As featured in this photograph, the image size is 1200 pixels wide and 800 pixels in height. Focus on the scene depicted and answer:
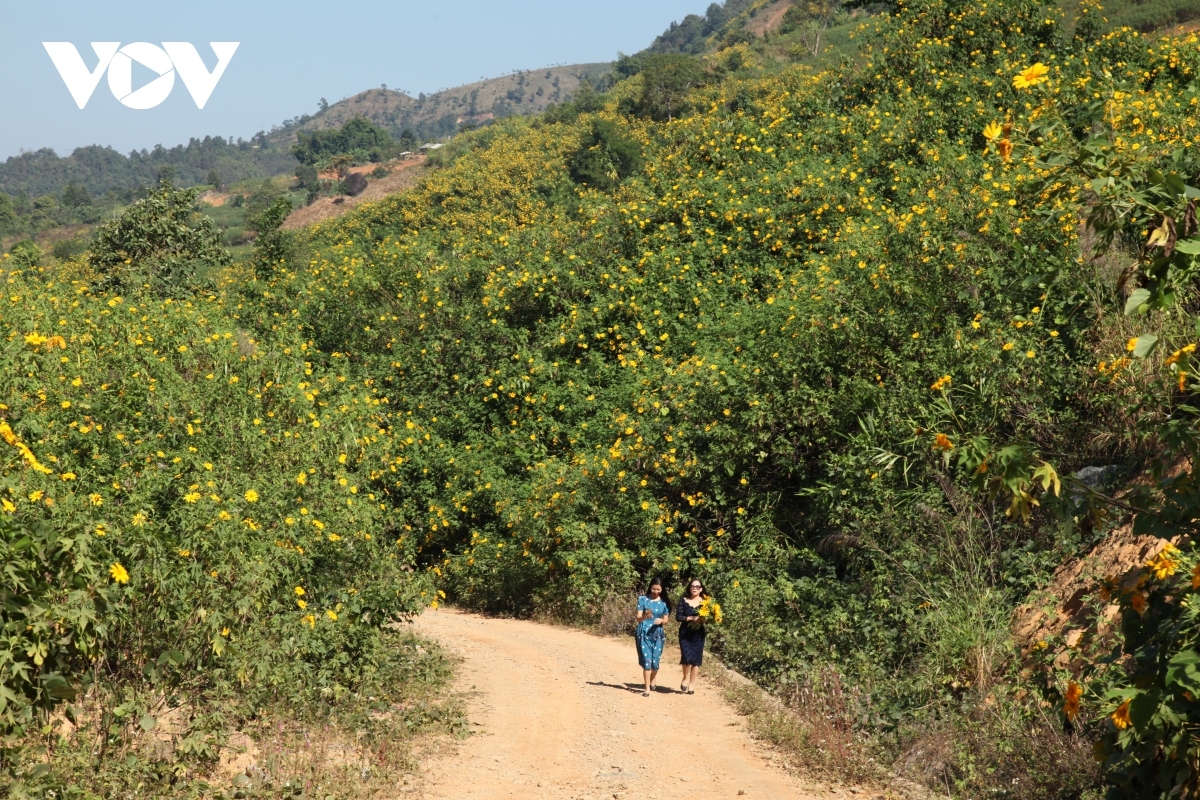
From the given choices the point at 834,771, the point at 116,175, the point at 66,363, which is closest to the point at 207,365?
the point at 66,363

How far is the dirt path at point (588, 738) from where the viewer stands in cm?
661

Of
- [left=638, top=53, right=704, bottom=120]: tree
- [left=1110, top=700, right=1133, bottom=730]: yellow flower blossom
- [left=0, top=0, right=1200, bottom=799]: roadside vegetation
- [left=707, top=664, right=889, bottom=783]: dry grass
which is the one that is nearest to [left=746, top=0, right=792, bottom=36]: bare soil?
[left=638, top=53, right=704, bottom=120]: tree

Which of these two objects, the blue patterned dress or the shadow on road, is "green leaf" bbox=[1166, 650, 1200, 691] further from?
the shadow on road

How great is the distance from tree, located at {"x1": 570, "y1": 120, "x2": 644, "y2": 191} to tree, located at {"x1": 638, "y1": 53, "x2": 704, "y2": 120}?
2500mm

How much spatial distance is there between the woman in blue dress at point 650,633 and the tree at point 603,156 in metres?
25.5

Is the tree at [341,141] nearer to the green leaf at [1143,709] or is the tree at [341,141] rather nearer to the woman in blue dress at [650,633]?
the woman in blue dress at [650,633]

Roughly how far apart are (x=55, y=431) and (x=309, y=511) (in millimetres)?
1930

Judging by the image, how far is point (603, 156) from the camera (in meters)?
34.5

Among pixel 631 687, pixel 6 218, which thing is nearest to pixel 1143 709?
pixel 631 687

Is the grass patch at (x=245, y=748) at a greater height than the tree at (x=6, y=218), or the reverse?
the tree at (x=6, y=218)

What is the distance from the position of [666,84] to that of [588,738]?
1453 inches

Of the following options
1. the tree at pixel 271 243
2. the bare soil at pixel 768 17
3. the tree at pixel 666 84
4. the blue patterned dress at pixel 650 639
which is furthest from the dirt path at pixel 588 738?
the bare soil at pixel 768 17

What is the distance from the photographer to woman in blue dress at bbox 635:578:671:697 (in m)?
9.12

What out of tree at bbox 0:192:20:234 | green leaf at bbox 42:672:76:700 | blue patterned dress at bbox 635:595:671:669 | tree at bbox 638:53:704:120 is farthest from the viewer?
tree at bbox 0:192:20:234
